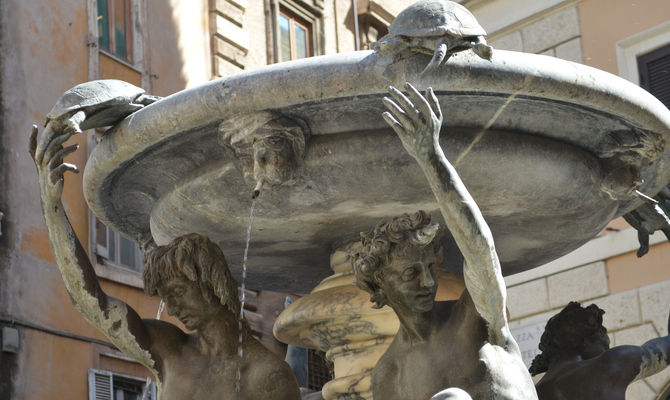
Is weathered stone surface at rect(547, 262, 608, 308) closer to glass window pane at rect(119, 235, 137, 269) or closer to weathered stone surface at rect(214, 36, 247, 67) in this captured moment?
glass window pane at rect(119, 235, 137, 269)

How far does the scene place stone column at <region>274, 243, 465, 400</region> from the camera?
15.6ft

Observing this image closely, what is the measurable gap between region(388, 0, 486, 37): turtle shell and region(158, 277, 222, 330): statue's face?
3.84ft

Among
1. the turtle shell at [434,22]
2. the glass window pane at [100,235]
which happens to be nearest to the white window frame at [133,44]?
the glass window pane at [100,235]

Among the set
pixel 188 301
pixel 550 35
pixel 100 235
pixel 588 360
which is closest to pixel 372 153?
pixel 188 301

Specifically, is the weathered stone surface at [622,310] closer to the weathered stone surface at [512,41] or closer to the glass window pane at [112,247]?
the weathered stone surface at [512,41]

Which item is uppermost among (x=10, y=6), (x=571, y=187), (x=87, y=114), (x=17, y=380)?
(x=10, y=6)

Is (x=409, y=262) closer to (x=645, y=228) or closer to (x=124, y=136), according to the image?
(x=124, y=136)

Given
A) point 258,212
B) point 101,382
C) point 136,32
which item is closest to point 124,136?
point 258,212

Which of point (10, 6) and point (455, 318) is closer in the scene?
point (455, 318)

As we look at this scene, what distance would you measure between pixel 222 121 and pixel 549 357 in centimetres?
177

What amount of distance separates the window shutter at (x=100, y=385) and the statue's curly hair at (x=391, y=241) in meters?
9.44

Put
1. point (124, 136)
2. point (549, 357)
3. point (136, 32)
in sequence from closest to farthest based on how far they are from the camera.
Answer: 1. point (124, 136)
2. point (549, 357)
3. point (136, 32)

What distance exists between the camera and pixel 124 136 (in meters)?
4.49

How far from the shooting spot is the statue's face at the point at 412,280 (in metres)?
4.11
